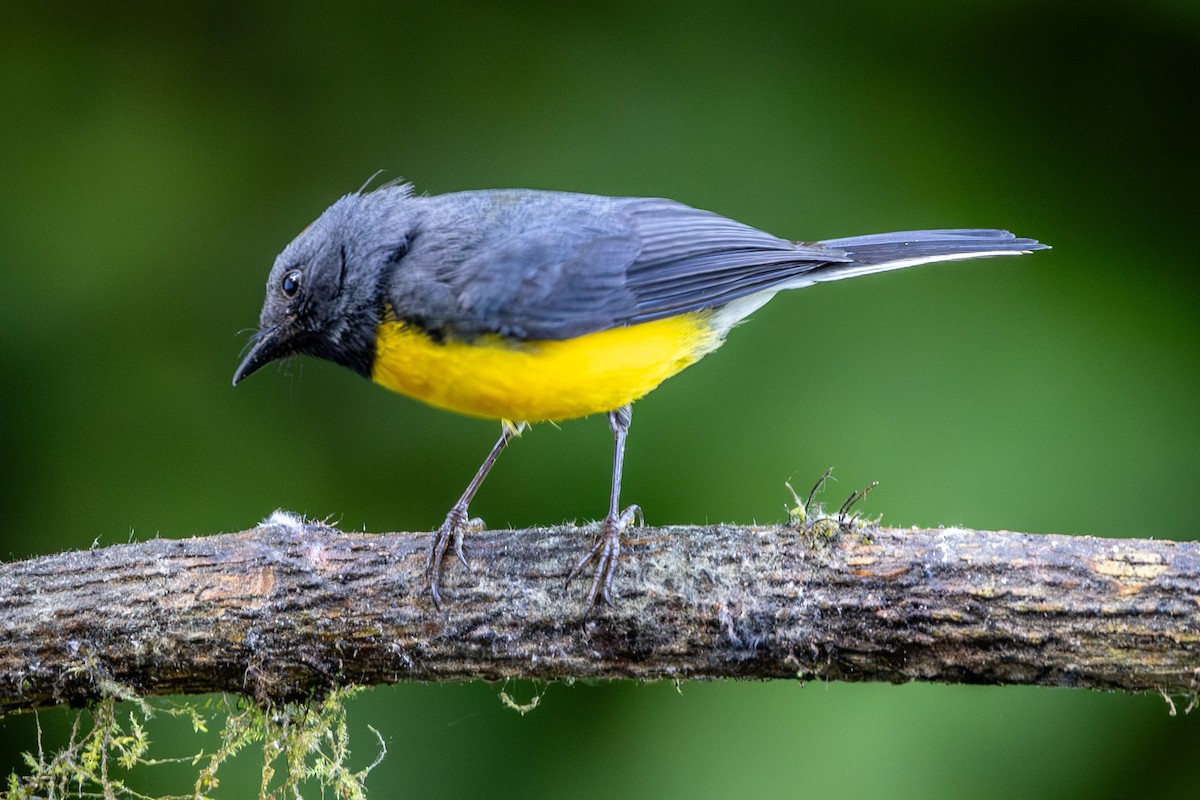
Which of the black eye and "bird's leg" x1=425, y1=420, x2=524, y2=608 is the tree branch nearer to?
"bird's leg" x1=425, y1=420, x2=524, y2=608

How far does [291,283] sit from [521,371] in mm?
873

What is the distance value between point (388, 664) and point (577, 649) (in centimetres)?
51

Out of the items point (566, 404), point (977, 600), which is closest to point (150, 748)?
point (566, 404)

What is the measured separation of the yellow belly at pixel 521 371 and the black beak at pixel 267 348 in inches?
15.0

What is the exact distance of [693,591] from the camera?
10.00ft

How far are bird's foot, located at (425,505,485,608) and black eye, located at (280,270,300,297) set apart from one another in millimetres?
→ 863

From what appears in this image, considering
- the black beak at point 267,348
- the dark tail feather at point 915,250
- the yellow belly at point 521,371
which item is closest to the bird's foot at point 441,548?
the yellow belly at point 521,371

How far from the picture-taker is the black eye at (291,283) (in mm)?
3621

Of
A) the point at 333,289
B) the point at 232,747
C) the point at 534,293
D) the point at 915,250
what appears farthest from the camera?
the point at 915,250

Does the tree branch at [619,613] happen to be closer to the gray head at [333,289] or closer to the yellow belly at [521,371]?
the yellow belly at [521,371]

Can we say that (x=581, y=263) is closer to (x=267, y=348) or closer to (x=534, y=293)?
(x=534, y=293)

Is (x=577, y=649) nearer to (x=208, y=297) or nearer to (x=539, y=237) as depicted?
(x=539, y=237)

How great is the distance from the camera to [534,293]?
341 centimetres

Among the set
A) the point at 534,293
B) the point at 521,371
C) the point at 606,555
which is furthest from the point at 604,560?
the point at 534,293
